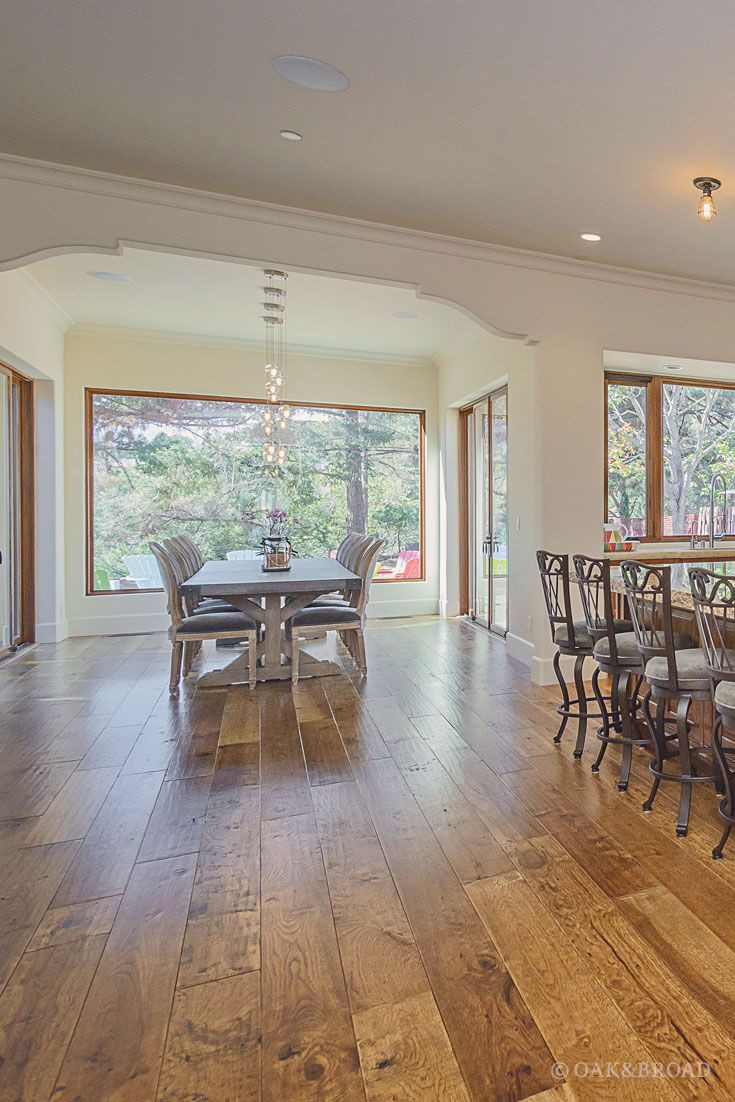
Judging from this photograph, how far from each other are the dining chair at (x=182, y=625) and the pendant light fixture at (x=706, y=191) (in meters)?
3.82

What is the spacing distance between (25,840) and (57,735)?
118cm

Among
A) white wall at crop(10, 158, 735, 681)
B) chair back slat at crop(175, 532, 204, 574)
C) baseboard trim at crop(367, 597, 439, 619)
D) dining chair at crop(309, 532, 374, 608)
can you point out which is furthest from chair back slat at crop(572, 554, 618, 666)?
baseboard trim at crop(367, 597, 439, 619)

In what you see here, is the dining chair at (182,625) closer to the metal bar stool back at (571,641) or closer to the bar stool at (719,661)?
the metal bar stool back at (571,641)

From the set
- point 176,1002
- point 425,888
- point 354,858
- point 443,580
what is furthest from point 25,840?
point 443,580

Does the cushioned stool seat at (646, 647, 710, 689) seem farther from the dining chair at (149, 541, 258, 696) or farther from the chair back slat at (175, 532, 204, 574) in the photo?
the chair back slat at (175, 532, 204, 574)

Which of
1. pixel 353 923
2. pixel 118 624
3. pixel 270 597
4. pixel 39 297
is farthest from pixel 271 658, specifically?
pixel 39 297

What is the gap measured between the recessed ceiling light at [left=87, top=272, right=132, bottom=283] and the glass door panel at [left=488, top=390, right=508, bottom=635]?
357cm

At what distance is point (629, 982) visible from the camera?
1515 mm

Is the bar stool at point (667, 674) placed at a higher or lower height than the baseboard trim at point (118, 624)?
higher


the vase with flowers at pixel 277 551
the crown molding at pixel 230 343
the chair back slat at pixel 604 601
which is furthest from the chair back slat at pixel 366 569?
the crown molding at pixel 230 343

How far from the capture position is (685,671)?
2322 mm

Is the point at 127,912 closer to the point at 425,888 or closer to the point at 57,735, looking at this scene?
the point at 425,888

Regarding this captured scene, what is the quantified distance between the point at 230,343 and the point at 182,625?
376 centimetres

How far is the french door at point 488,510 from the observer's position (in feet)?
19.0
